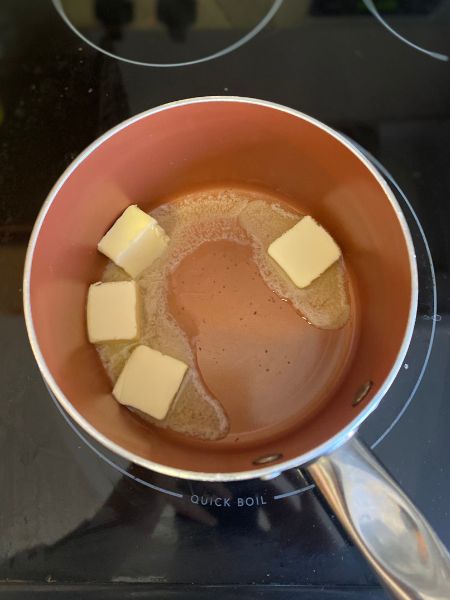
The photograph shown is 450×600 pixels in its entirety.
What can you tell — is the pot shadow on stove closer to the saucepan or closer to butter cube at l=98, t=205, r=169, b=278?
the saucepan

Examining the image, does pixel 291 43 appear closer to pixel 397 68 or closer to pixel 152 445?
pixel 397 68

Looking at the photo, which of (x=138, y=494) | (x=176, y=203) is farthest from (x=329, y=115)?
(x=138, y=494)

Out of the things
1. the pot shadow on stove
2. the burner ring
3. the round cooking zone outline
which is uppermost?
Result: the burner ring

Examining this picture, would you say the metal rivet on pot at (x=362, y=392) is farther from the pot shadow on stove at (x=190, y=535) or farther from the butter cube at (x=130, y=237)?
the butter cube at (x=130, y=237)

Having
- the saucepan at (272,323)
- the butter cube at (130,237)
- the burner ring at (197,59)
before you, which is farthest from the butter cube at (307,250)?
the burner ring at (197,59)

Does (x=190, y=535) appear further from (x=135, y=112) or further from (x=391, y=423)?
(x=135, y=112)

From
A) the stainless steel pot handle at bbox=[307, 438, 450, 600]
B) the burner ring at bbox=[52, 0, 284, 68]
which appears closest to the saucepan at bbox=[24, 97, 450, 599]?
the stainless steel pot handle at bbox=[307, 438, 450, 600]
